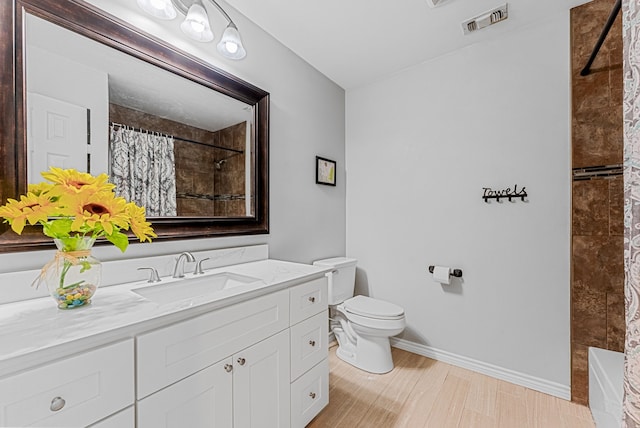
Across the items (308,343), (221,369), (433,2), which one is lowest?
(308,343)

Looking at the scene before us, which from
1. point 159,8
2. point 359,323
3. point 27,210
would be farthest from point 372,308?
point 159,8

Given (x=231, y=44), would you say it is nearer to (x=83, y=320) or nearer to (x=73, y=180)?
(x=73, y=180)

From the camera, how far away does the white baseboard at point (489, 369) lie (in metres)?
1.75

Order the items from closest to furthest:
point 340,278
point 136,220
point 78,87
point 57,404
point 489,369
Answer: point 57,404
point 136,220
point 78,87
point 489,369
point 340,278

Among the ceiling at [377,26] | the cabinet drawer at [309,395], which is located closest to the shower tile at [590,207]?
the ceiling at [377,26]

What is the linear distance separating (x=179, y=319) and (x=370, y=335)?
148cm

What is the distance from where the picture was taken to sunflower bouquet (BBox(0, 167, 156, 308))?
0.81m

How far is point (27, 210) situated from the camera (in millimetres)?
786

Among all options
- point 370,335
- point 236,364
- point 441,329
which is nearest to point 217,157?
point 236,364

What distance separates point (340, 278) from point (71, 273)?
1.77 m

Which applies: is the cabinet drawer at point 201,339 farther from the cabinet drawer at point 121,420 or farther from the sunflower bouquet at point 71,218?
the sunflower bouquet at point 71,218

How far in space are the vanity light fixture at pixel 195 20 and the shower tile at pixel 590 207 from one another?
2180 millimetres

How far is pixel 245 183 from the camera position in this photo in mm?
1773

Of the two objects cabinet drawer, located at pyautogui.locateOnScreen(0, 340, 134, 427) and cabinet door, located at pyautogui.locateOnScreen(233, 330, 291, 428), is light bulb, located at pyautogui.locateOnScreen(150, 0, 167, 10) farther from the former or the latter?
cabinet door, located at pyautogui.locateOnScreen(233, 330, 291, 428)
